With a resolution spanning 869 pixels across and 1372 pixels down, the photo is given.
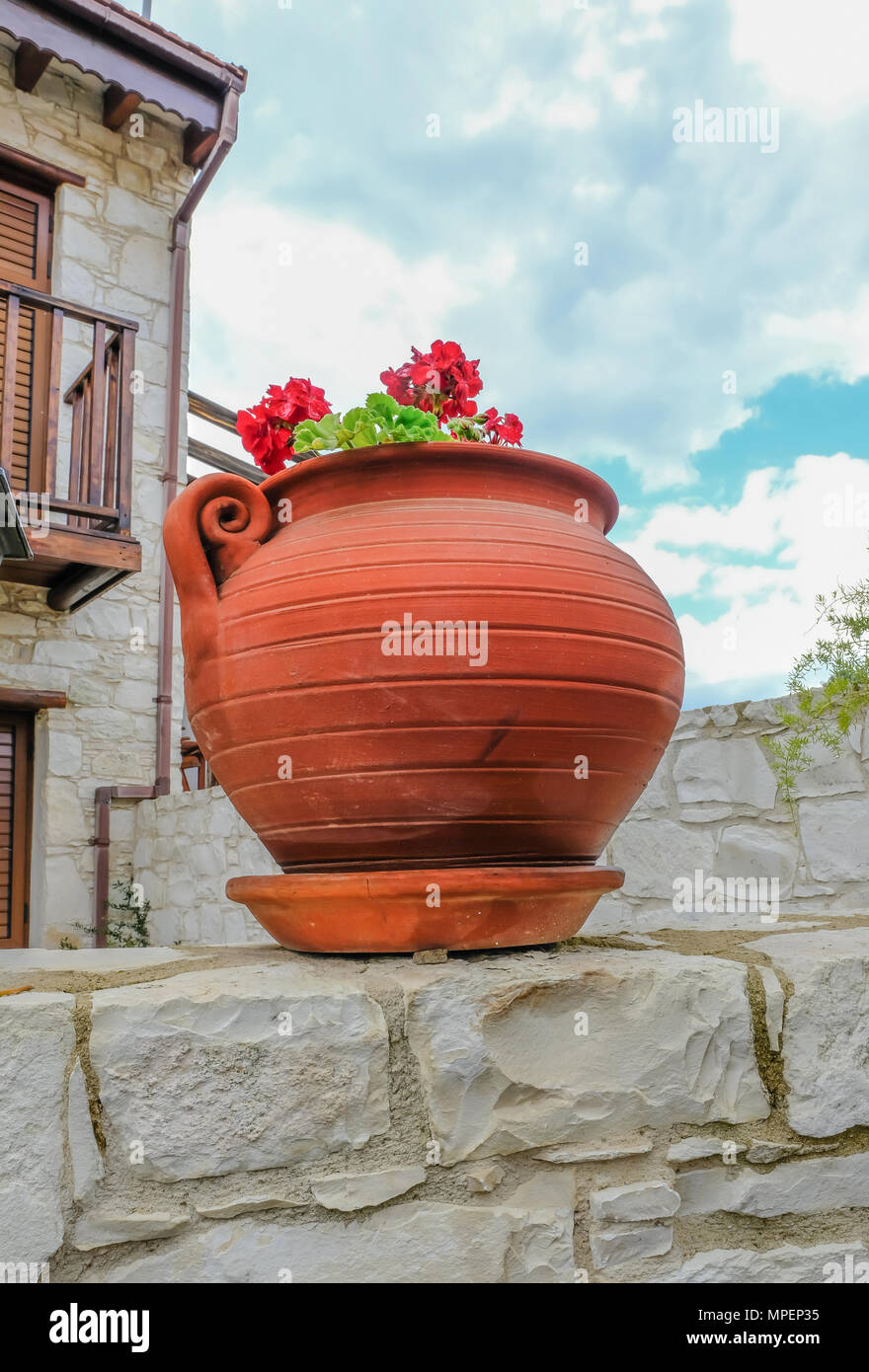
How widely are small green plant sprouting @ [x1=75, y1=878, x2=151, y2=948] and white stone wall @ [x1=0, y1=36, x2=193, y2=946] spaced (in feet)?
0.28

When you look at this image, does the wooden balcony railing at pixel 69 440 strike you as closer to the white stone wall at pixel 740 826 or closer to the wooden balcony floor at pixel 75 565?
the wooden balcony floor at pixel 75 565

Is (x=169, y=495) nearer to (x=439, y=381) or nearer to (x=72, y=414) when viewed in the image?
(x=72, y=414)

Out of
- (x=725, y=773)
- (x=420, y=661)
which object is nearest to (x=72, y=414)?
(x=725, y=773)

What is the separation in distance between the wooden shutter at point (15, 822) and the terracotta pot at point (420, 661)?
174 inches

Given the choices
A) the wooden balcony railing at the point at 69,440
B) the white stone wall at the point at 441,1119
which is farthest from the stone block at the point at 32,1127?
the wooden balcony railing at the point at 69,440

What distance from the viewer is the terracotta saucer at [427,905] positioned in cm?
109

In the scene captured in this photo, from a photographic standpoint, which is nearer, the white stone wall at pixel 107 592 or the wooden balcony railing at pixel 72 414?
the wooden balcony railing at pixel 72 414

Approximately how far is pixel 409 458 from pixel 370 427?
0.43 feet

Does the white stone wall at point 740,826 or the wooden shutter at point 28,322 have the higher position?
the wooden shutter at point 28,322

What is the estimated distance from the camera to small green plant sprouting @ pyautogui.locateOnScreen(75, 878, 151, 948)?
5.20m

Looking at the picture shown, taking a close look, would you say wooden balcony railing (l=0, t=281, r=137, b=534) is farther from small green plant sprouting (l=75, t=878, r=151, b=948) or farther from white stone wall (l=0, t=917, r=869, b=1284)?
white stone wall (l=0, t=917, r=869, b=1284)

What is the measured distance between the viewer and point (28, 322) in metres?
5.42

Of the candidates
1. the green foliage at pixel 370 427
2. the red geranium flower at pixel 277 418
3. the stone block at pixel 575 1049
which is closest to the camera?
the stone block at pixel 575 1049

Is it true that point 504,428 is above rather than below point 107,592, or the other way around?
below
